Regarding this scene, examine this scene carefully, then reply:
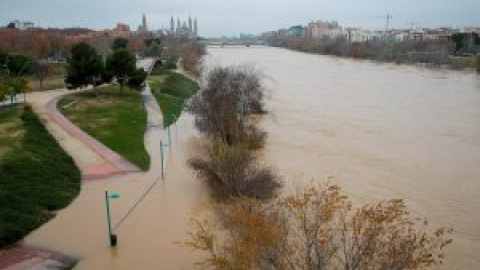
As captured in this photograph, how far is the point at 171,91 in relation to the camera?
140 feet

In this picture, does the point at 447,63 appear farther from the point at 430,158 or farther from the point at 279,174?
the point at 279,174

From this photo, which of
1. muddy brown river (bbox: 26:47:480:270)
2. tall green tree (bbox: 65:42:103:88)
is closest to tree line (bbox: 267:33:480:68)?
muddy brown river (bbox: 26:47:480:270)

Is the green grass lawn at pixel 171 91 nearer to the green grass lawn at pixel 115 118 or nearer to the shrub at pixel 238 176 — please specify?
the green grass lawn at pixel 115 118

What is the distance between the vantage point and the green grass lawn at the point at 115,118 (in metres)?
22.8

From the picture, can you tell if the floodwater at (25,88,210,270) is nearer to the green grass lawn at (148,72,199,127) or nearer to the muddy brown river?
the muddy brown river

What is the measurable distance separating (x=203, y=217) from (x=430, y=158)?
10906 mm

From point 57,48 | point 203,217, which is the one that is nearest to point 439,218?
point 203,217

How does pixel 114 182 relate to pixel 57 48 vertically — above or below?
below

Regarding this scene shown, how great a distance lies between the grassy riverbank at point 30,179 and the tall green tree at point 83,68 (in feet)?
28.6

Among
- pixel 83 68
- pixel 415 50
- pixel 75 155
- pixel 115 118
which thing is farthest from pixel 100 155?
pixel 415 50

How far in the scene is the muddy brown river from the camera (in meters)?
13.6

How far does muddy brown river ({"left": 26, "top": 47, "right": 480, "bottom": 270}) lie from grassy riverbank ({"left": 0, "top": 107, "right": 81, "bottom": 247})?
48cm

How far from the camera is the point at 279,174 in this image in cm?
1942

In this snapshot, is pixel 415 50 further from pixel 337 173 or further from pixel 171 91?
pixel 337 173
